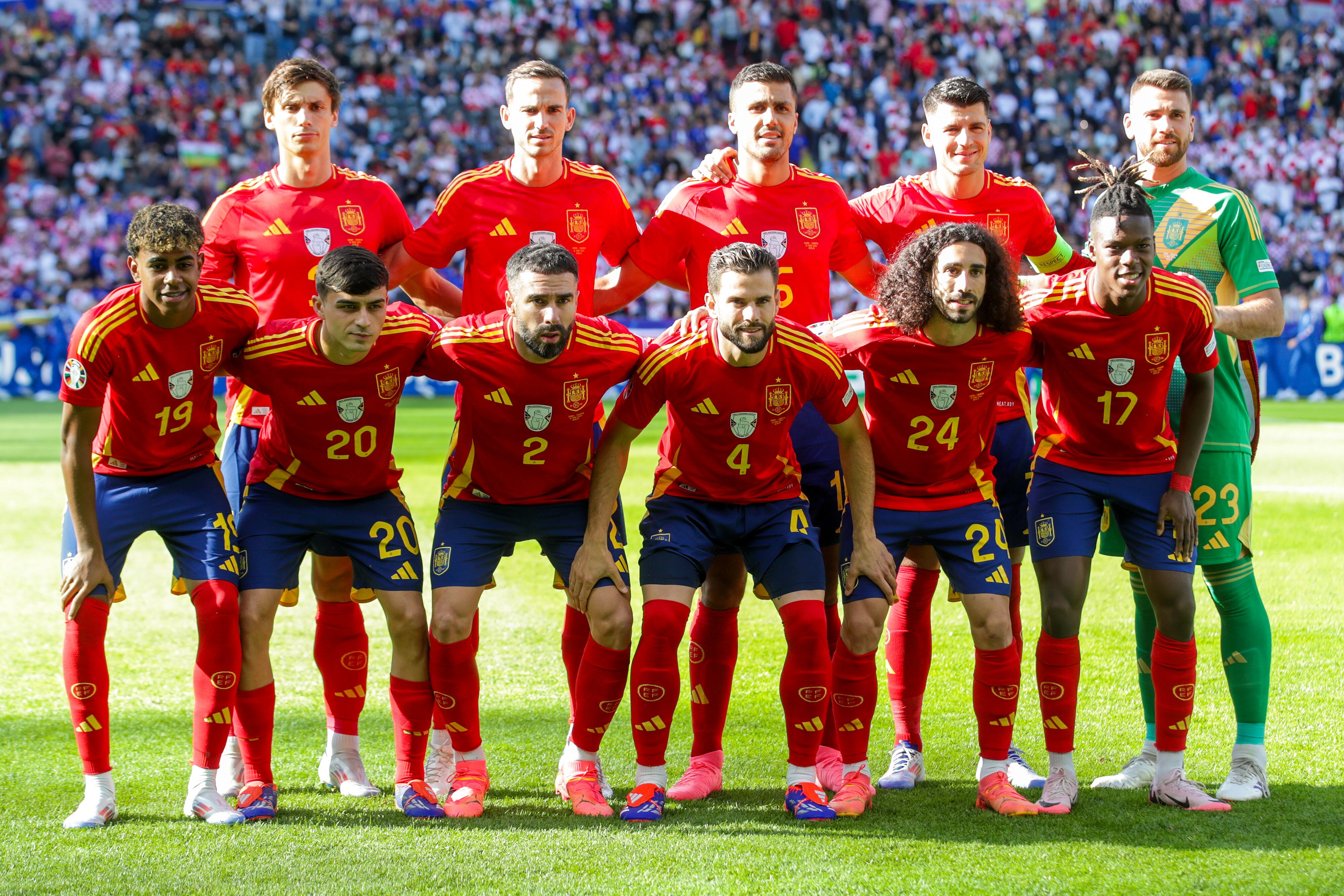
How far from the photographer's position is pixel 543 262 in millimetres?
4418

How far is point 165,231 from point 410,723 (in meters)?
1.86

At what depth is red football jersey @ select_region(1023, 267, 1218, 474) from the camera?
451cm

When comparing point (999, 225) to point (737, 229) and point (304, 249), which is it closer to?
point (737, 229)

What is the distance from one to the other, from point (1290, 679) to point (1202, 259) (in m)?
2.21

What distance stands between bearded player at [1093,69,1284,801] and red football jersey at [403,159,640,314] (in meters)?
2.09

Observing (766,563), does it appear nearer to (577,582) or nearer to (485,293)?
(577,582)

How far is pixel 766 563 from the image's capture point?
178 inches

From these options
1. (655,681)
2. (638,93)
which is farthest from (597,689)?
(638,93)

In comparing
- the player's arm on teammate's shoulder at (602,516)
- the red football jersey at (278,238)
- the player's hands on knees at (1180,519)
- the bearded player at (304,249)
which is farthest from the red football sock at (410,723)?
the player's hands on knees at (1180,519)

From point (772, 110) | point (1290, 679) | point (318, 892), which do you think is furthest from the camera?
point (1290, 679)

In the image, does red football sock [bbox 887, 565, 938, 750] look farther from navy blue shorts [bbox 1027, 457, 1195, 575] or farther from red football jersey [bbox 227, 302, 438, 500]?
red football jersey [bbox 227, 302, 438, 500]

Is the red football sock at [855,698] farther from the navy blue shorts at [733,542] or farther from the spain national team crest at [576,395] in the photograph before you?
the spain national team crest at [576,395]

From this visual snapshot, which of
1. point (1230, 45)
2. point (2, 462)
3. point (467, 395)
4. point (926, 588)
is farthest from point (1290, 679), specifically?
point (1230, 45)

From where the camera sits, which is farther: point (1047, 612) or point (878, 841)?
point (1047, 612)
